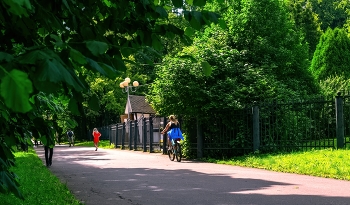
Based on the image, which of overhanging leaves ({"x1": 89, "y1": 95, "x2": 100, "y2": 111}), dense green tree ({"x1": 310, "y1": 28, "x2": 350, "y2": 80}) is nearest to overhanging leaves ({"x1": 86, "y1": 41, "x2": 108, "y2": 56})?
overhanging leaves ({"x1": 89, "y1": 95, "x2": 100, "y2": 111})

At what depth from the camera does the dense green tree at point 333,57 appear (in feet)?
130

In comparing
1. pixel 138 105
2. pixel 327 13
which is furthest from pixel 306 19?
pixel 138 105

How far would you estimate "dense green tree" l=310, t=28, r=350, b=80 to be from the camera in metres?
39.5

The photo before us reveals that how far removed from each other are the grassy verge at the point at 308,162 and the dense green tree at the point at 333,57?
27.0 metres

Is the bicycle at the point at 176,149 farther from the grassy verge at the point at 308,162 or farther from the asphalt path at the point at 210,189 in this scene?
the asphalt path at the point at 210,189

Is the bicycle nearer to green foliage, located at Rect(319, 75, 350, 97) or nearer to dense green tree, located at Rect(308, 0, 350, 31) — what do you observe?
green foliage, located at Rect(319, 75, 350, 97)

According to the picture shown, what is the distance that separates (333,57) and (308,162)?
30122 millimetres

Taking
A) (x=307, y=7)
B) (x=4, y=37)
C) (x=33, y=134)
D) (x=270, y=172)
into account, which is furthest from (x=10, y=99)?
(x=307, y=7)

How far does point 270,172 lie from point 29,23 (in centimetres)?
920

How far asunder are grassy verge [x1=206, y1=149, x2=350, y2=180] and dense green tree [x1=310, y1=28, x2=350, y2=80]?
2698 cm

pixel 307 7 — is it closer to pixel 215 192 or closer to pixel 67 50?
pixel 215 192

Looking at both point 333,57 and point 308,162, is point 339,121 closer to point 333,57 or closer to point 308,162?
point 308,162

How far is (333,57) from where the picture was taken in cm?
3984

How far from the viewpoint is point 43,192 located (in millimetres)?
7574
